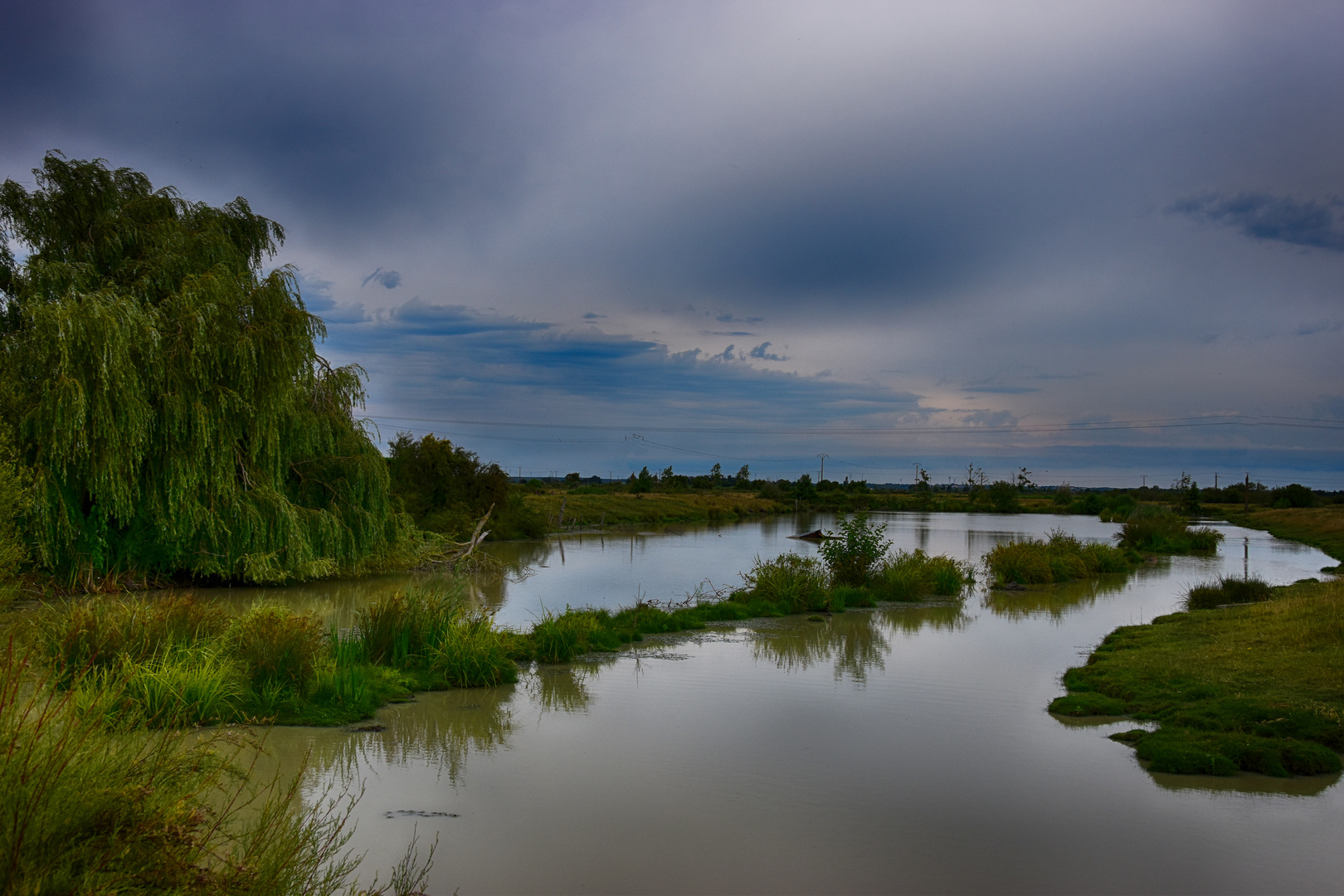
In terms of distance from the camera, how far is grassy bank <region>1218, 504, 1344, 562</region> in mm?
40959

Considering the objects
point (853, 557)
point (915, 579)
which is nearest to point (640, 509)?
point (853, 557)

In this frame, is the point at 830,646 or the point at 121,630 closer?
the point at 121,630

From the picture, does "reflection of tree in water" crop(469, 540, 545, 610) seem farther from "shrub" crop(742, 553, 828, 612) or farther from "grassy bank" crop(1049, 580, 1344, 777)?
"grassy bank" crop(1049, 580, 1344, 777)

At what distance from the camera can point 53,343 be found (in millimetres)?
15305

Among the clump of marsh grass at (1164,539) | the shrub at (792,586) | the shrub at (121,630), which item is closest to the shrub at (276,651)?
the shrub at (121,630)

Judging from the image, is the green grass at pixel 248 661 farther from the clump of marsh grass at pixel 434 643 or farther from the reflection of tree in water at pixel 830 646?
the reflection of tree in water at pixel 830 646

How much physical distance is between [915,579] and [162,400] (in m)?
17.0

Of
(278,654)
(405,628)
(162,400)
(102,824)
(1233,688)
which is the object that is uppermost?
(162,400)

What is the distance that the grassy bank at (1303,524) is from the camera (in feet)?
134

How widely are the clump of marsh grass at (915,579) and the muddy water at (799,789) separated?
6316 mm

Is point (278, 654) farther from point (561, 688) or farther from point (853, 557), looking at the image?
point (853, 557)

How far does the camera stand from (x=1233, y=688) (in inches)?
376

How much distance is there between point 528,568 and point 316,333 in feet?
37.1

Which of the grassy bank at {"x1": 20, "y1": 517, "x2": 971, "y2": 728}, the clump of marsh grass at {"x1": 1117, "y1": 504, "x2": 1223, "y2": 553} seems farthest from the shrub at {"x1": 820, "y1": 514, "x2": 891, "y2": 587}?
the clump of marsh grass at {"x1": 1117, "y1": 504, "x2": 1223, "y2": 553}
